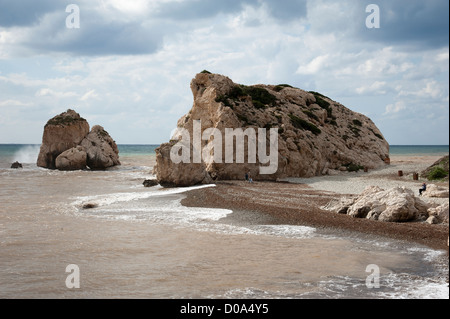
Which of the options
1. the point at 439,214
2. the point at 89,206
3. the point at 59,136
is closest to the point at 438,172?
the point at 439,214

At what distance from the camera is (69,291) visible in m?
10.4

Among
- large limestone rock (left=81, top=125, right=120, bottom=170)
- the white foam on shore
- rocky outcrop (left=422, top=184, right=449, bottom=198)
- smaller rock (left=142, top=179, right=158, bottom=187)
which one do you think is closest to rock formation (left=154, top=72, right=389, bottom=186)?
smaller rock (left=142, top=179, right=158, bottom=187)

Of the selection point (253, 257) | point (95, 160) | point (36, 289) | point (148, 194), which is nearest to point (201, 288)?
point (253, 257)

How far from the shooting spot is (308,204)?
2297 centimetres

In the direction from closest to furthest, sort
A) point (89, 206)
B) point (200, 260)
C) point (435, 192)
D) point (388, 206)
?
point (200, 260), point (388, 206), point (435, 192), point (89, 206)

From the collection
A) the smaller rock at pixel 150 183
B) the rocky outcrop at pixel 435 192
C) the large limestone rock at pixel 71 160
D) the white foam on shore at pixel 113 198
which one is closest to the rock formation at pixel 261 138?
the smaller rock at pixel 150 183

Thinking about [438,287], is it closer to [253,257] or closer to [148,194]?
[253,257]

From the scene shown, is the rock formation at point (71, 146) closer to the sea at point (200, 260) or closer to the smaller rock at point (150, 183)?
the smaller rock at point (150, 183)

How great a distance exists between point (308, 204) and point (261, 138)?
1623cm

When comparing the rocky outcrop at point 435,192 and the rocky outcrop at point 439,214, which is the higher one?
the rocky outcrop at point 435,192

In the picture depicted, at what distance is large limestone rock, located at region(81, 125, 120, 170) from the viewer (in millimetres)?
58969

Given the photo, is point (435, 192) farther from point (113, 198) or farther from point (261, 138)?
point (113, 198)

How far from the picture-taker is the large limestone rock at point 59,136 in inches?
2292

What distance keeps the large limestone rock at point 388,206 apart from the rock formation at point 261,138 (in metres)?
15.5
